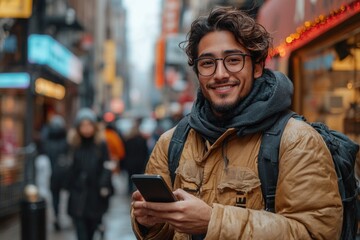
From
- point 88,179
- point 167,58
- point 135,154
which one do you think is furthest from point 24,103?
point 88,179

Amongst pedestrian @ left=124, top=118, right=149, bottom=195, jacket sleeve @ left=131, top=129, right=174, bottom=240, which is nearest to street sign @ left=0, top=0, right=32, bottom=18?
jacket sleeve @ left=131, top=129, right=174, bottom=240

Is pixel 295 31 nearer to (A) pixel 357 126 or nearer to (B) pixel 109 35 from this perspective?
(A) pixel 357 126

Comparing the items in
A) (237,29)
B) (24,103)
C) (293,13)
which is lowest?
(24,103)

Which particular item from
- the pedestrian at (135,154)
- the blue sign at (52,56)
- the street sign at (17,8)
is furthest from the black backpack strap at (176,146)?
the blue sign at (52,56)

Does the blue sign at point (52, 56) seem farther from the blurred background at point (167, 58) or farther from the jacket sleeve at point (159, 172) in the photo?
the jacket sleeve at point (159, 172)

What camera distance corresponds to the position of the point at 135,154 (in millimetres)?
14578

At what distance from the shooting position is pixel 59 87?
24797 millimetres

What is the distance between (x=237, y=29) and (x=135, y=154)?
40.4ft

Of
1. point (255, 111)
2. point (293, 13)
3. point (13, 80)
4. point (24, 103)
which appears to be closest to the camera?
point (255, 111)

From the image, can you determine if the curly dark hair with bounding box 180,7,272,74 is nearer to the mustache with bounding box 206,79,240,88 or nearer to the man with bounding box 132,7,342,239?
the man with bounding box 132,7,342,239

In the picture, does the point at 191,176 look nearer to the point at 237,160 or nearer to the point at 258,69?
the point at 237,160

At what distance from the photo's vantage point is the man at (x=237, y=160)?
2139 mm

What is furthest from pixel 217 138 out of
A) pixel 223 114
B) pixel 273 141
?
pixel 273 141

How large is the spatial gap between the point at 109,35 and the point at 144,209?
215 feet
